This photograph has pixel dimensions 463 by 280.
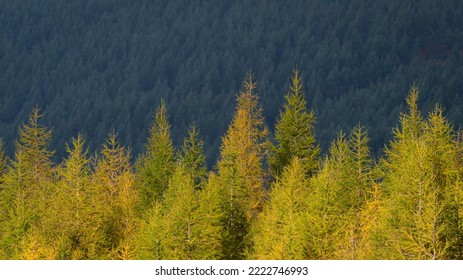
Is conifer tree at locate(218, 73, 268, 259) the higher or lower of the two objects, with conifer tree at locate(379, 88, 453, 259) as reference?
lower

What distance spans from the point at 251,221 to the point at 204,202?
18.9 ft

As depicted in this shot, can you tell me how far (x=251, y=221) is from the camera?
66688 millimetres

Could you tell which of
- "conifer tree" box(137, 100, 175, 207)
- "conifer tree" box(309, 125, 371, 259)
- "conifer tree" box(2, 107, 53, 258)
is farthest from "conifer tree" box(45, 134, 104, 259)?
"conifer tree" box(309, 125, 371, 259)

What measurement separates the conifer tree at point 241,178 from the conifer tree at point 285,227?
137 cm

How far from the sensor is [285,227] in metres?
53.0

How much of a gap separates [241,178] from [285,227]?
15452 millimetres

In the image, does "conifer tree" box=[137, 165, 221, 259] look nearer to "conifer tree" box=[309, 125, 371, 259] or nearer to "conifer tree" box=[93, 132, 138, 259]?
"conifer tree" box=[93, 132, 138, 259]

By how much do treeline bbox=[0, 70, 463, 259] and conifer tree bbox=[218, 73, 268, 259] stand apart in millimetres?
86

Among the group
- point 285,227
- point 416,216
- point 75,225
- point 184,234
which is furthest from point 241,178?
point 416,216

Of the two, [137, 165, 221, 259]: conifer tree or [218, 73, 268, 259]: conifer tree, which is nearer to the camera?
[137, 165, 221, 259]: conifer tree

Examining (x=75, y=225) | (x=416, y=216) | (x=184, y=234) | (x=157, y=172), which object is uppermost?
(x=416, y=216)

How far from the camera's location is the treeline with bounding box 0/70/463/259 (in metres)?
48.0

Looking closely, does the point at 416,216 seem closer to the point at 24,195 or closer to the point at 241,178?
the point at 241,178

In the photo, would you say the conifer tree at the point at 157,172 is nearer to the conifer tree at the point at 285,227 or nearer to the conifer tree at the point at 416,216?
the conifer tree at the point at 285,227
